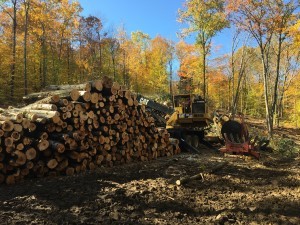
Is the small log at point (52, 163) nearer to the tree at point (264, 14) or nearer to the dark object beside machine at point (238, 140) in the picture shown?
the dark object beside machine at point (238, 140)

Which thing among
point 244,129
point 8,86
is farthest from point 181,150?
point 8,86

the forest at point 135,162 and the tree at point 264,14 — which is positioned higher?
the tree at point 264,14

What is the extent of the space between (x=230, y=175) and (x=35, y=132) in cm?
499

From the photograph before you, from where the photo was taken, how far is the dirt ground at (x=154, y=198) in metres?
4.72

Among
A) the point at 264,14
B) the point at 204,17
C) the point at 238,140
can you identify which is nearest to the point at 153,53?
the point at 204,17

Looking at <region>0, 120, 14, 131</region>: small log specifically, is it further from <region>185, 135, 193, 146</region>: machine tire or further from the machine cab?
the machine cab

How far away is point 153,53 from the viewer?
157 ft

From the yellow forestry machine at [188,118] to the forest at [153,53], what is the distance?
270 inches

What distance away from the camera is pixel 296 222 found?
4516 mm

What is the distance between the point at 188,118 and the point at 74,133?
24.1ft

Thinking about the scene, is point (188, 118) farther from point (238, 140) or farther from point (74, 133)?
point (74, 133)

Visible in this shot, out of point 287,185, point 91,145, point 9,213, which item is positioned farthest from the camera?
point 91,145

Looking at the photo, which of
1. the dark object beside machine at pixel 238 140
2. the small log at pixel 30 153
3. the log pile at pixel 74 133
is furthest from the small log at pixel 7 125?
the dark object beside machine at pixel 238 140

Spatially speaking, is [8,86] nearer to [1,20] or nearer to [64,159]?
[1,20]
